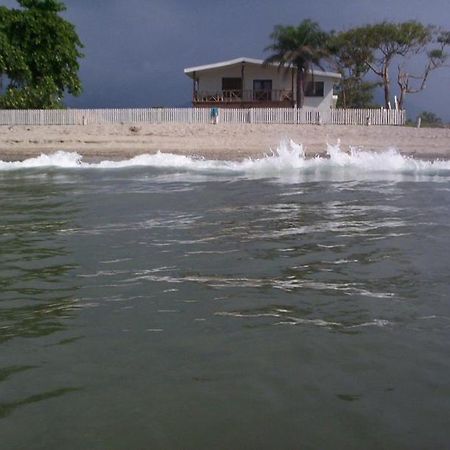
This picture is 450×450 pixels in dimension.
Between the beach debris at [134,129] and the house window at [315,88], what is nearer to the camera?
the beach debris at [134,129]

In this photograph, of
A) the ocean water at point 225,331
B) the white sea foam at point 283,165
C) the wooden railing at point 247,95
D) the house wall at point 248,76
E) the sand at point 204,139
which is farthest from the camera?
the house wall at point 248,76

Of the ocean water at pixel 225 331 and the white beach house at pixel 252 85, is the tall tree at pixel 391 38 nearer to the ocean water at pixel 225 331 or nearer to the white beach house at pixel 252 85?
the white beach house at pixel 252 85

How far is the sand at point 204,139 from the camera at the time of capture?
2833 centimetres

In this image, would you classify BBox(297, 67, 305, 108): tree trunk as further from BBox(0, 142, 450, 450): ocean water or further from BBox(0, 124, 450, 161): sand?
BBox(0, 142, 450, 450): ocean water

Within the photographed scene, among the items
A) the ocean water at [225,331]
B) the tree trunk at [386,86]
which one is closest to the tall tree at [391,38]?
the tree trunk at [386,86]

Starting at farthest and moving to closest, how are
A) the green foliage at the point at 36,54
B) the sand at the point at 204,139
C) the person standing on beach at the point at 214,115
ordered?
1. the green foliage at the point at 36,54
2. the person standing on beach at the point at 214,115
3. the sand at the point at 204,139

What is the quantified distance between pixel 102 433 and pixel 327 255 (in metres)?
4.08

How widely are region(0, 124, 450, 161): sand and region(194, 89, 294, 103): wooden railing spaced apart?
11031 millimetres

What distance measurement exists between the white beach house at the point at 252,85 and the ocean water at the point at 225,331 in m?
33.2

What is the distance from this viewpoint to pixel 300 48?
3975 cm

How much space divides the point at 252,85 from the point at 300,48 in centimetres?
473

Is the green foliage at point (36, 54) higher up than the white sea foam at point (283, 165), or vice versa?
the green foliage at point (36, 54)

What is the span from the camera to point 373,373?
366 cm

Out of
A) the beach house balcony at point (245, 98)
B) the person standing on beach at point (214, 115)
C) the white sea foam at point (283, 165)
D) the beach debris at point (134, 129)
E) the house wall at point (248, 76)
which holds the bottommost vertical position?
the white sea foam at point (283, 165)
